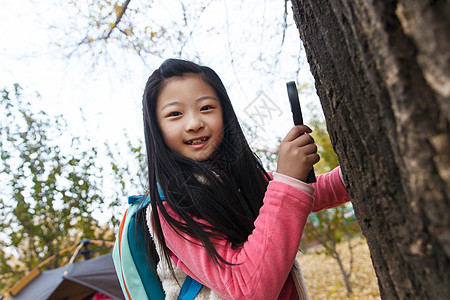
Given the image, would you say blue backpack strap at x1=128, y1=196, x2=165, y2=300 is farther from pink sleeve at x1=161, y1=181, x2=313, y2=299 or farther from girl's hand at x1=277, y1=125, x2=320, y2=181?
girl's hand at x1=277, y1=125, x2=320, y2=181

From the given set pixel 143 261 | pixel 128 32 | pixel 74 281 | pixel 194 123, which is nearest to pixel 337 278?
pixel 74 281

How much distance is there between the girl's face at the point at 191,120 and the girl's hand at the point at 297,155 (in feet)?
1.22

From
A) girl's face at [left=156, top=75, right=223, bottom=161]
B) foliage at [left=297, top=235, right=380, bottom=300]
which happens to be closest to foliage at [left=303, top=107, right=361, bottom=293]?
foliage at [left=297, top=235, right=380, bottom=300]

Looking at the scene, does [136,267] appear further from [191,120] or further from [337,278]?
[337,278]

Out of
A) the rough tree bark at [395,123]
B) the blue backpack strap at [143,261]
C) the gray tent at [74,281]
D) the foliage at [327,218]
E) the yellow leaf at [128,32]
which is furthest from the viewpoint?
the foliage at [327,218]

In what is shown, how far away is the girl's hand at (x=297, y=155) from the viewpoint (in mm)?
973

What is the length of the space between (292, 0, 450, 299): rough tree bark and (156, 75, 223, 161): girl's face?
0.59 meters

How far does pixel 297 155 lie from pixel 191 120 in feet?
1.50

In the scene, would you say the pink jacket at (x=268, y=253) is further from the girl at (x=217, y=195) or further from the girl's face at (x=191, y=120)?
the girl's face at (x=191, y=120)

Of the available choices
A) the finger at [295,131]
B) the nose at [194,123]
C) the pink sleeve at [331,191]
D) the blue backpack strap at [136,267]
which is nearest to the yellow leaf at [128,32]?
the nose at [194,123]

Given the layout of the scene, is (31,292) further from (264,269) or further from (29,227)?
(264,269)

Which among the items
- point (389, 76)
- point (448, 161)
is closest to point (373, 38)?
point (389, 76)

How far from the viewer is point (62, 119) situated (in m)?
3.94

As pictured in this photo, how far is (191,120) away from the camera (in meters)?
1.26
